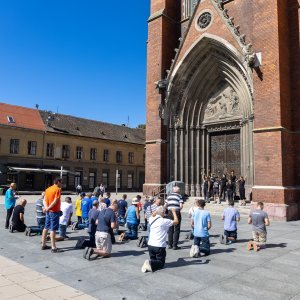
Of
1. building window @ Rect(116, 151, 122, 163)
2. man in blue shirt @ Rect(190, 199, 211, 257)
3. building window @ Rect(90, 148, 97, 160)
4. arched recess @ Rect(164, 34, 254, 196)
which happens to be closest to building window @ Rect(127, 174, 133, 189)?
building window @ Rect(116, 151, 122, 163)

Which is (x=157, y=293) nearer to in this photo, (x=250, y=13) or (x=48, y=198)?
(x=48, y=198)

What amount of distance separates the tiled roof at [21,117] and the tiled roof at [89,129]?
1.02 metres

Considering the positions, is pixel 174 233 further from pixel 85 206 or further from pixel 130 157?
pixel 130 157

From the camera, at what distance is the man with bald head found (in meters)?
10.4

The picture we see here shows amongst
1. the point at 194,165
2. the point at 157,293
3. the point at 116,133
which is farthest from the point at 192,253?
the point at 116,133

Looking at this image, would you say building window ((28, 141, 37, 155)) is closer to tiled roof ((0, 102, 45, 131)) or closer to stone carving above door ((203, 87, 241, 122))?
tiled roof ((0, 102, 45, 131))

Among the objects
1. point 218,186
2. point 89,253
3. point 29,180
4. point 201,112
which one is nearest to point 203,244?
point 89,253

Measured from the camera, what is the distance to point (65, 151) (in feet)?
141

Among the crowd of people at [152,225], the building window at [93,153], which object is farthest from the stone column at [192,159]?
the building window at [93,153]

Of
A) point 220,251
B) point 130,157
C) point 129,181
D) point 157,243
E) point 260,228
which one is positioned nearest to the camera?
point 157,243

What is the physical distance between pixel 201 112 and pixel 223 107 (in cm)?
150

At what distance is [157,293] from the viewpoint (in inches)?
198

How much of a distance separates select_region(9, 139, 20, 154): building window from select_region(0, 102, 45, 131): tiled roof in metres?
1.96

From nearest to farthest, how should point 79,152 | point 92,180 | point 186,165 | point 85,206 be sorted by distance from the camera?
1. point 85,206
2. point 186,165
3. point 79,152
4. point 92,180
